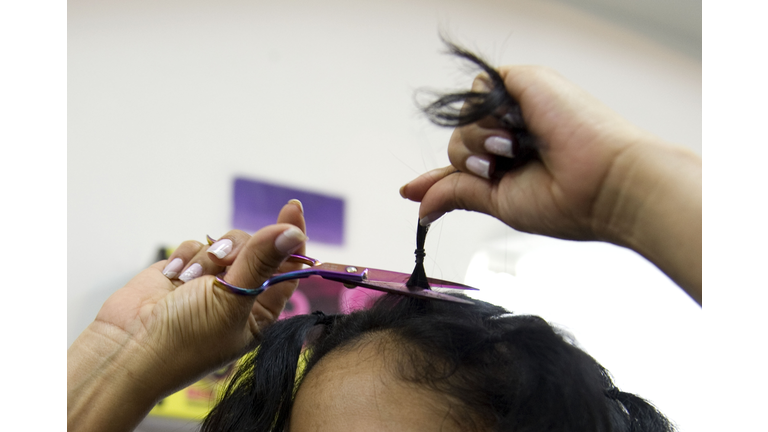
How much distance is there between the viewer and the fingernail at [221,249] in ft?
2.08

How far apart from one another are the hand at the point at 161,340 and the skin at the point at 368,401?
0.13 metres

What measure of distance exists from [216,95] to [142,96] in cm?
16

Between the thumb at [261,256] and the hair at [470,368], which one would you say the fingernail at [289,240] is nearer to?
the thumb at [261,256]

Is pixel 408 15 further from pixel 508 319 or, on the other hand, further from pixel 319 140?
pixel 508 319

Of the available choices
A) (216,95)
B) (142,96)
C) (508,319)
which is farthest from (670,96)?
(142,96)

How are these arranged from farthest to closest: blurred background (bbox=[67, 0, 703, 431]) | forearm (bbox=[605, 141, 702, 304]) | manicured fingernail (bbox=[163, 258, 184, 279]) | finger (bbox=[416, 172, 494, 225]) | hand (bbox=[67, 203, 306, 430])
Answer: blurred background (bbox=[67, 0, 703, 431]) → manicured fingernail (bbox=[163, 258, 184, 279]) → hand (bbox=[67, 203, 306, 430]) → finger (bbox=[416, 172, 494, 225]) → forearm (bbox=[605, 141, 702, 304])

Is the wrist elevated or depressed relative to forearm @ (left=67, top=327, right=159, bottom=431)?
elevated

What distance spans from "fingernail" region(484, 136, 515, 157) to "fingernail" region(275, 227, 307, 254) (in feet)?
0.73

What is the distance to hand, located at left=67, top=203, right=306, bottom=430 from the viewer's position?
1.96ft

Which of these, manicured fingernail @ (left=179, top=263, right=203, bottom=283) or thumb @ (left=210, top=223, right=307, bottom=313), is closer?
thumb @ (left=210, top=223, right=307, bottom=313)

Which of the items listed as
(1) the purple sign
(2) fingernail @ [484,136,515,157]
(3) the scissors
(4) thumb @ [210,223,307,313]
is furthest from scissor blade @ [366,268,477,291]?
(1) the purple sign

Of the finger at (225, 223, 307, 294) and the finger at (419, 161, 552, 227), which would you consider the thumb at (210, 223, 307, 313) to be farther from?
Answer: the finger at (419, 161, 552, 227)

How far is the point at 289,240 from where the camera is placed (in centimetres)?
54

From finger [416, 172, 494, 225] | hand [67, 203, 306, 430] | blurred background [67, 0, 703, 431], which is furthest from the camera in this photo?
blurred background [67, 0, 703, 431]
